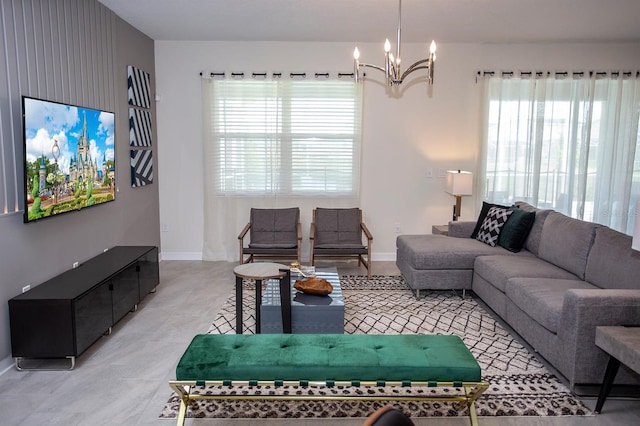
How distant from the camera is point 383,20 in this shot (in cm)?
477

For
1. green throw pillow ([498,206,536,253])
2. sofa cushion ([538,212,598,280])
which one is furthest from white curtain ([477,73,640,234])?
sofa cushion ([538,212,598,280])

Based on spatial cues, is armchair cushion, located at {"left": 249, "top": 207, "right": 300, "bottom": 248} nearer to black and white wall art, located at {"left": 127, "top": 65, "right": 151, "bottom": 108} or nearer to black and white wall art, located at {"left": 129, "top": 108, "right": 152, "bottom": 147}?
black and white wall art, located at {"left": 129, "top": 108, "right": 152, "bottom": 147}

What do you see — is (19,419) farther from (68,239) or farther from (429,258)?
(429,258)

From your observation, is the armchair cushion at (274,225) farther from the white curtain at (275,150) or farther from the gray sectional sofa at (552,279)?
the gray sectional sofa at (552,279)

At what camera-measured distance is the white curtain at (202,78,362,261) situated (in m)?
5.90

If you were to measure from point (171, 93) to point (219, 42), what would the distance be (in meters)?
0.89

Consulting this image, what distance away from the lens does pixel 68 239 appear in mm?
3814

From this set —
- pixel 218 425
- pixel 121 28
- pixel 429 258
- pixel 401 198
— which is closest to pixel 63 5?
pixel 121 28

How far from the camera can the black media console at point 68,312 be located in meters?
2.98

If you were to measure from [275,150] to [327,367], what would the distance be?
404cm

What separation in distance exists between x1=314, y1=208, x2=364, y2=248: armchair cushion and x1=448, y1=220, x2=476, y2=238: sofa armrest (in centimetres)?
111

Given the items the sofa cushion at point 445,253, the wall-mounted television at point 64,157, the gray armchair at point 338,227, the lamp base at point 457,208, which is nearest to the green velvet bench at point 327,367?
the wall-mounted television at point 64,157

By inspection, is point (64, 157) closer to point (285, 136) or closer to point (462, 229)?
point (285, 136)

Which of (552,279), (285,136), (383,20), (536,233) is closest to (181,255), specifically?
(285,136)
